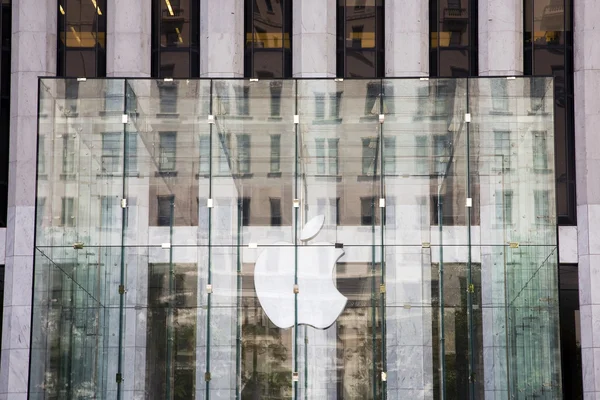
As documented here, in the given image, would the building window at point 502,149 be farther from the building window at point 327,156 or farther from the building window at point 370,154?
the building window at point 327,156

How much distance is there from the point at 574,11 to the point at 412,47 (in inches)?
218

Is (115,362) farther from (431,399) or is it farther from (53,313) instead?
(431,399)

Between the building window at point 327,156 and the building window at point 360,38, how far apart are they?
38.5ft

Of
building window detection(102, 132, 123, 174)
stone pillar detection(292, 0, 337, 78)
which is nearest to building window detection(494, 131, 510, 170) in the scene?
building window detection(102, 132, 123, 174)

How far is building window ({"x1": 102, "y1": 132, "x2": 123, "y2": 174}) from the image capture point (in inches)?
986

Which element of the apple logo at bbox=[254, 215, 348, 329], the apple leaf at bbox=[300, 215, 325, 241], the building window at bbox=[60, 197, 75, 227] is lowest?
the apple logo at bbox=[254, 215, 348, 329]

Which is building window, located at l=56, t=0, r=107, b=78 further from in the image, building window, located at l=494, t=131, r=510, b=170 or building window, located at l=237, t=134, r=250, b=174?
building window, located at l=494, t=131, r=510, b=170

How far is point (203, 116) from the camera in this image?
995 inches

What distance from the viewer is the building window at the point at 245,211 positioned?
81.0 feet

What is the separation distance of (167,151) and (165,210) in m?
1.36

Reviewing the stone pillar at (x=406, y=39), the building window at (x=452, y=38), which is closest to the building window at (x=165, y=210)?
the stone pillar at (x=406, y=39)

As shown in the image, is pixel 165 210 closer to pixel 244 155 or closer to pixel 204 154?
pixel 204 154

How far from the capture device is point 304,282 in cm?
2466

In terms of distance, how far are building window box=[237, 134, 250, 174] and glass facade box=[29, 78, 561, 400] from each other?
0.05 metres
